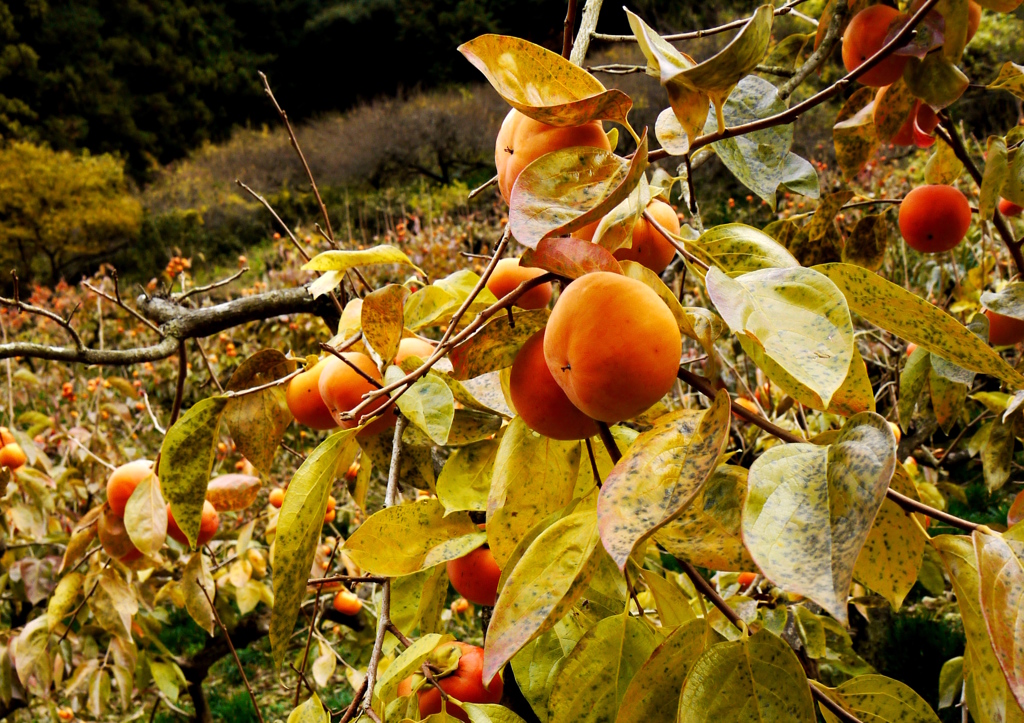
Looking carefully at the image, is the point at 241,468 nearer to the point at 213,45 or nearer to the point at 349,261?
the point at 349,261

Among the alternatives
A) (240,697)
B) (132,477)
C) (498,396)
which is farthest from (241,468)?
(498,396)

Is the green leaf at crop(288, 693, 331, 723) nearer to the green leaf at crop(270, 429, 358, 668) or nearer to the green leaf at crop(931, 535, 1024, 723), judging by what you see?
the green leaf at crop(270, 429, 358, 668)

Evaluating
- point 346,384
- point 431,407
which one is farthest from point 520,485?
point 346,384

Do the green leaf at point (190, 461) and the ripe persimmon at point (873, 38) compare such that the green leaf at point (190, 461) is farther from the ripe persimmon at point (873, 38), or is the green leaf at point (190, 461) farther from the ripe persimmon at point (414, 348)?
the ripe persimmon at point (873, 38)

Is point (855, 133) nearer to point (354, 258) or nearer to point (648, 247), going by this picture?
point (648, 247)

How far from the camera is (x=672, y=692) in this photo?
0.37m

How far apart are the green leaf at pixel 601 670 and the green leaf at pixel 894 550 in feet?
0.43

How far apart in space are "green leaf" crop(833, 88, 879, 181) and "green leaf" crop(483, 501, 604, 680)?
0.60 metres

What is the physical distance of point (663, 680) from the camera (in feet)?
1.21

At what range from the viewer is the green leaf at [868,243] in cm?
85

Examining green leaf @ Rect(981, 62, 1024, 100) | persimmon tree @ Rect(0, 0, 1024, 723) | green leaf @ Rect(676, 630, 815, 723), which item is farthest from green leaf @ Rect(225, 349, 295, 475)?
green leaf @ Rect(981, 62, 1024, 100)

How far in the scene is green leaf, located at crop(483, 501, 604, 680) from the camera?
0.31 m

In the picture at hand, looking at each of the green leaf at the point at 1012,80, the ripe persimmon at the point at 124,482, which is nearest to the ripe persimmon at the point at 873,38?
the green leaf at the point at 1012,80

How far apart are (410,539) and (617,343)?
0.83ft
